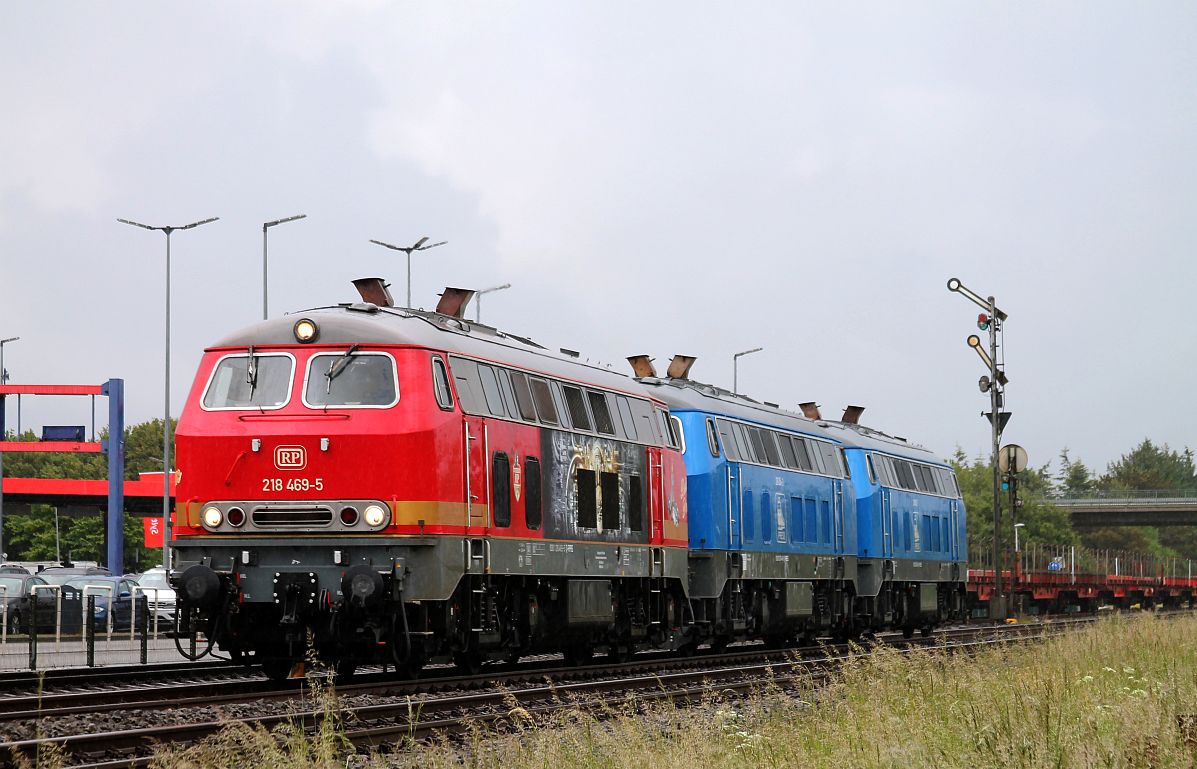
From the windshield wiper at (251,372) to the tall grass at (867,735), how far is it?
17.6ft

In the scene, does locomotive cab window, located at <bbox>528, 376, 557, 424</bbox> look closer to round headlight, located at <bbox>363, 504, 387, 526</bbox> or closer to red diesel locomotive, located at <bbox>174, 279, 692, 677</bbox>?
red diesel locomotive, located at <bbox>174, 279, 692, 677</bbox>

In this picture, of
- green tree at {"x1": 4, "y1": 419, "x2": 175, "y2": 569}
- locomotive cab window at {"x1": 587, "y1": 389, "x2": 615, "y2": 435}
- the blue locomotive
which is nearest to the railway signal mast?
the blue locomotive

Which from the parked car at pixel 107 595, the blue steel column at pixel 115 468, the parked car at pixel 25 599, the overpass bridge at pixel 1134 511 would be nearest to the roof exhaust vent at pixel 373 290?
the parked car at pixel 25 599

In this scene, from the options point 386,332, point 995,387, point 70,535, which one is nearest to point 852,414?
point 995,387

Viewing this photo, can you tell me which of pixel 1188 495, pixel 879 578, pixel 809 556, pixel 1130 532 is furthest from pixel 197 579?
pixel 1130 532

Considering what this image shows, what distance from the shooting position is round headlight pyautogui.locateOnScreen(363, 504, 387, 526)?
16.8 metres

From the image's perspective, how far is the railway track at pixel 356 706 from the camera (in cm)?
1265

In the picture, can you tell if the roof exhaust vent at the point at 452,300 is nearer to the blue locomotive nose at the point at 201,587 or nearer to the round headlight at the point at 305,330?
the round headlight at the point at 305,330

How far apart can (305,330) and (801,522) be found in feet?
48.0

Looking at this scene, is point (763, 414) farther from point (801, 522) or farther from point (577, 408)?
point (577, 408)

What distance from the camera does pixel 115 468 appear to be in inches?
1900

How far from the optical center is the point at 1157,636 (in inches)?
924

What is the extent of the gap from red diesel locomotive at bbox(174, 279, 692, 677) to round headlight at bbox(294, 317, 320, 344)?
4 cm

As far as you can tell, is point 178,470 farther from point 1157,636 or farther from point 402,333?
point 1157,636
